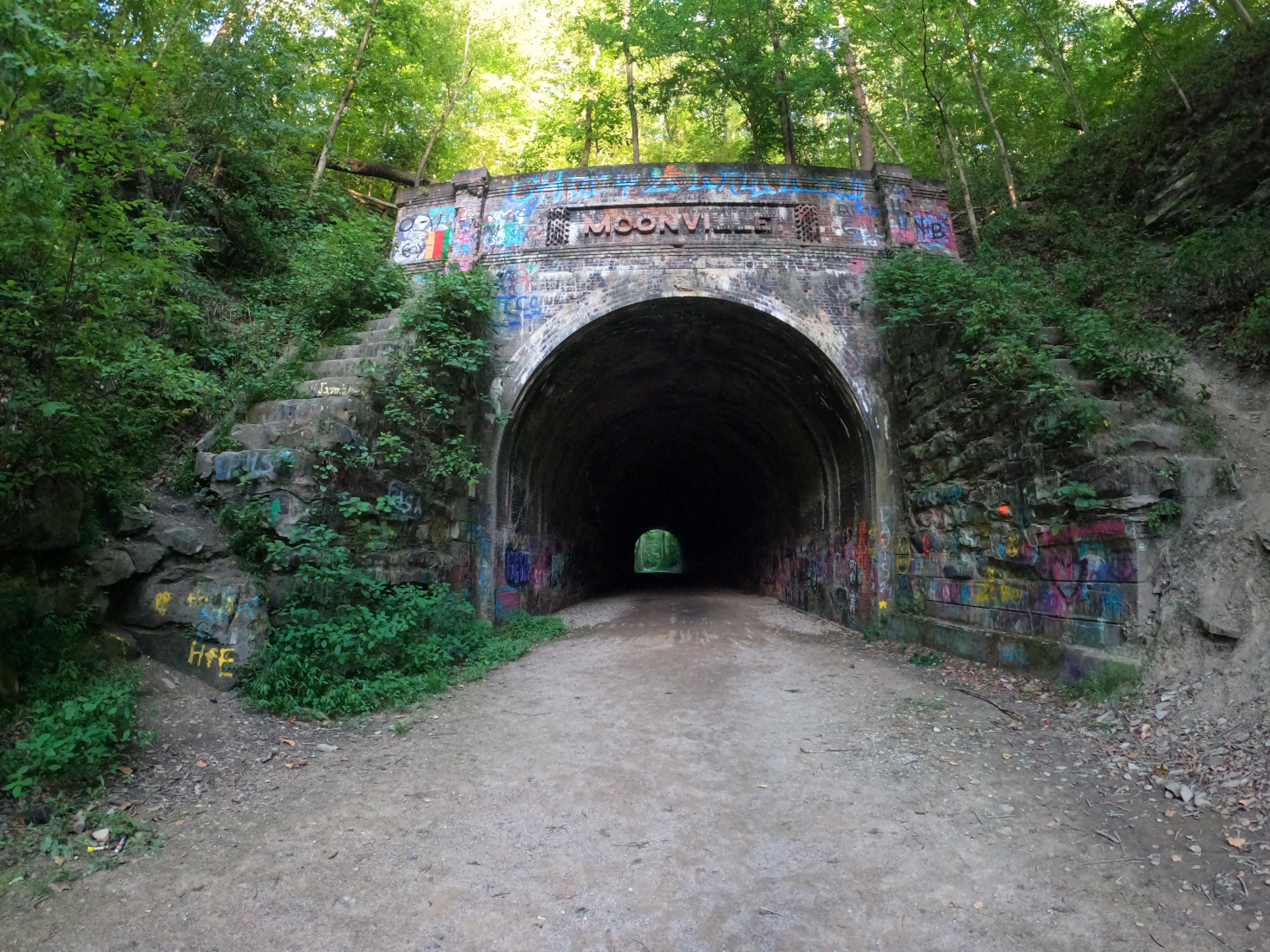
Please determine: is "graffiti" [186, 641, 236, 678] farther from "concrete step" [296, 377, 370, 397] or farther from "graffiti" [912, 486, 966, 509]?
"graffiti" [912, 486, 966, 509]

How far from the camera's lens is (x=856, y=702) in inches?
225

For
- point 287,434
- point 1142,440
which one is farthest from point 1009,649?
point 287,434

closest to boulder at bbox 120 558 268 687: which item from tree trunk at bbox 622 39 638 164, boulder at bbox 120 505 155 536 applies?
boulder at bbox 120 505 155 536

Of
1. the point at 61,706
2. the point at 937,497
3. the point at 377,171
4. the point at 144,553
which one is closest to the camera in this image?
the point at 61,706

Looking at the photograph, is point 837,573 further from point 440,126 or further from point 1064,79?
point 440,126

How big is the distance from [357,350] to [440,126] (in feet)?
41.2

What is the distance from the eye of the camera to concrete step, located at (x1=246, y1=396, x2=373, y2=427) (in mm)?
6395

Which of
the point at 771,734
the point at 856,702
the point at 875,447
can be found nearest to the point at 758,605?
the point at 875,447

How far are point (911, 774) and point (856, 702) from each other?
160 centimetres

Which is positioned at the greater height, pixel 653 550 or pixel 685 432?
pixel 685 432

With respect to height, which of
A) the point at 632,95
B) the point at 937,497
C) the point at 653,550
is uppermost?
the point at 632,95

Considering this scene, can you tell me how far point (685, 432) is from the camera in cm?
1664

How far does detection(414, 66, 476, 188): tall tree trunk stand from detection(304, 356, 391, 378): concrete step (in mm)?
10998

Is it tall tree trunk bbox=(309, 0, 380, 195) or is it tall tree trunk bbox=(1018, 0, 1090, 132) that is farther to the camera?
tall tree trunk bbox=(1018, 0, 1090, 132)
